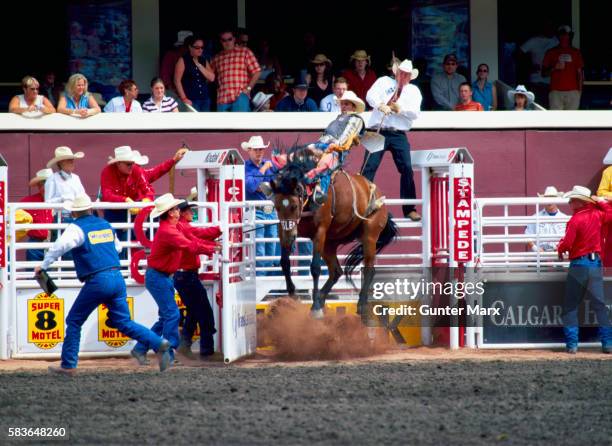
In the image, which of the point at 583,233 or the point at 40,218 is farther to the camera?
the point at 40,218

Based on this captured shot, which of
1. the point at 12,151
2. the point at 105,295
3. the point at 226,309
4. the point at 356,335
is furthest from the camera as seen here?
the point at 12,151

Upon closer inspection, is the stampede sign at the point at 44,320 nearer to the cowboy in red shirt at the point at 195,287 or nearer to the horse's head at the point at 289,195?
the cowboy in red shirt at the point at 195,287

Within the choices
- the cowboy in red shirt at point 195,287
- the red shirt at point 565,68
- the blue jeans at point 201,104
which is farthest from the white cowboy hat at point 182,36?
the cowboy in red shirt at point 195,287

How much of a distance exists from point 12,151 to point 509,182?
267 inches

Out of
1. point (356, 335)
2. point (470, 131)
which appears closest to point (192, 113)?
point (470, 131)

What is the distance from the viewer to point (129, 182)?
12.8m

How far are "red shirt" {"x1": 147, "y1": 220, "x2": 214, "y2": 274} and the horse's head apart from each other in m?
0.81

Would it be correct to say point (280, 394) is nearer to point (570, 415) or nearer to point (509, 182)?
point (570, 415)

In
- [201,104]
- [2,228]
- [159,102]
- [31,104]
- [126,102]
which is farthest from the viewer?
[201,104]

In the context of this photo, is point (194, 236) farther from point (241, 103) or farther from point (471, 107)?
point (471, 107)

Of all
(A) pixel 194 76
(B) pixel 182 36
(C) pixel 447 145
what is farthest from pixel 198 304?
(B) pixel 182 36

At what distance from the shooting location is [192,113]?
1620 cm

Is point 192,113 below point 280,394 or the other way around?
the other way around

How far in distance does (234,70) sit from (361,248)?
472 centimetres
